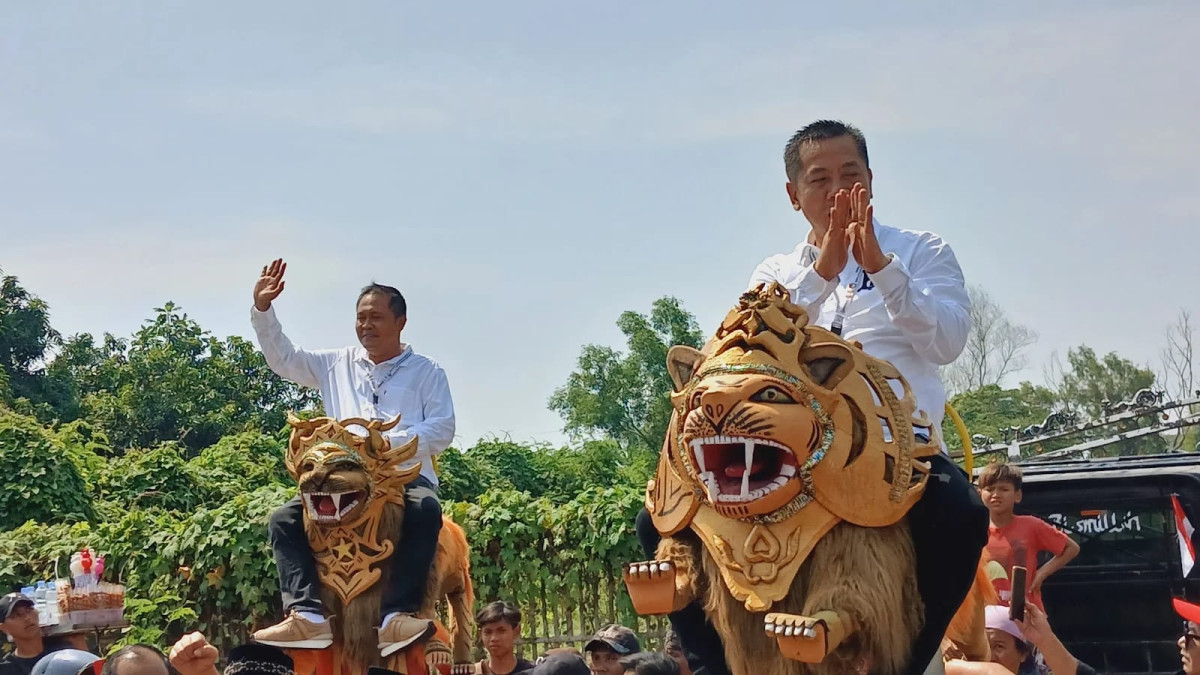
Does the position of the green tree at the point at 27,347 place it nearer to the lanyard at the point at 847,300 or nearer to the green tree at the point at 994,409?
the green tree at the point at 994,409

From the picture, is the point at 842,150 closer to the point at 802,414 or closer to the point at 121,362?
the point at 802,414

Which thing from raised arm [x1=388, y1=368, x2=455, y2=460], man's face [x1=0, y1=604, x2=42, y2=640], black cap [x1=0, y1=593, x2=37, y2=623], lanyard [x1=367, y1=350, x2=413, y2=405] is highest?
lanyard [x1=367, y1=350, x2=413, y2=405]

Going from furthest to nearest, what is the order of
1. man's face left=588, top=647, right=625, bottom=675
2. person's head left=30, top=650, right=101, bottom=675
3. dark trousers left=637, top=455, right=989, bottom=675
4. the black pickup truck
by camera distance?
the black pickup truck
man's face left=588, top=647, right=625, bottom=675
person's head left=30, top=650, right=101, bottom=675
dark trousers left=637, top=455, right=989, bottom=675

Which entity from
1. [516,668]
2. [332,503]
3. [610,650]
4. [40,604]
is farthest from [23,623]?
[610,650]

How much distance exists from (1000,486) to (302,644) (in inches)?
140

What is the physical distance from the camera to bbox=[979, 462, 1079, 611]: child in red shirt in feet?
24.3

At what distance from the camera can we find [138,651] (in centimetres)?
435

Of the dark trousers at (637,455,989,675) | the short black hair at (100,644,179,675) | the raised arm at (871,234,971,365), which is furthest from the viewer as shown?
the raised arm at (871,234,971,365)

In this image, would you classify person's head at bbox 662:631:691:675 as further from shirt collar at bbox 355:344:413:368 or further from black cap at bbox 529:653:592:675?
shirt collar at bbox 355:344:413:368

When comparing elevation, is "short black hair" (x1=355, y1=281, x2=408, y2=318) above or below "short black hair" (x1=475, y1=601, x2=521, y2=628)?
above

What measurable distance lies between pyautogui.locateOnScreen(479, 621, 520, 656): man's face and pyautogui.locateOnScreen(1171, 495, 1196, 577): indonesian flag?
3573 millimetres

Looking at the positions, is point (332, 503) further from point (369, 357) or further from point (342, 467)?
point (369, 357)

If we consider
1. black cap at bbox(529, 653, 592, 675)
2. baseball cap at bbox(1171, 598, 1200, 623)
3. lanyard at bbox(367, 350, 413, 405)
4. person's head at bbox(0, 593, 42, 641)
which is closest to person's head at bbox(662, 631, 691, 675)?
black cap at bbox(529, 653, 592, 675)

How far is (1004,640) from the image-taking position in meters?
5.71
